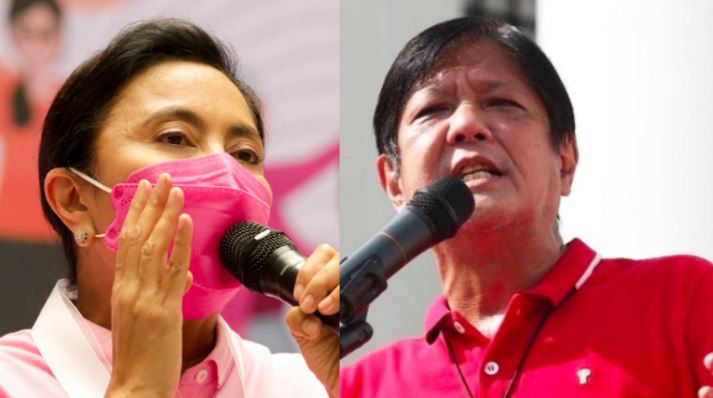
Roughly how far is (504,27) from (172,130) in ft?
1.39

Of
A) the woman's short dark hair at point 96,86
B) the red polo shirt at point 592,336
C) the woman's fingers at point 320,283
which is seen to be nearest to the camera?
the red polo shirt at point 592,336

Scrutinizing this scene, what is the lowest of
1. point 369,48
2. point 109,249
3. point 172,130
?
point 109,249

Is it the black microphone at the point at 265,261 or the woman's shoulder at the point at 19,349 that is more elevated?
the black microphone at the point at 265,261

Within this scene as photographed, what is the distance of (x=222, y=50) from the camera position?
42.0 inches

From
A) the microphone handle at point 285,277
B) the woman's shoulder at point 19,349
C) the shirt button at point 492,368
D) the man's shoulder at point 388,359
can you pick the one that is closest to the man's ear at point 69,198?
the woman's shoulder at point 19,349

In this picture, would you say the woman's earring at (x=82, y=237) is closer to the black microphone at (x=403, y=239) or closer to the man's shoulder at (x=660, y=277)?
the black microphone at (x=403, y=239)

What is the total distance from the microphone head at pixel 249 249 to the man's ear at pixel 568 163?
0.27 m

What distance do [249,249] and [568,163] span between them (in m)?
0.33

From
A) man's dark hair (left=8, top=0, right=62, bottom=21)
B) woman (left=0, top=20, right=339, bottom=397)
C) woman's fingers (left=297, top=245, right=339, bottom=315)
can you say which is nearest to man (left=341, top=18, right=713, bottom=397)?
woman's fingers (left=297, top=245, right=339, bottom=315)

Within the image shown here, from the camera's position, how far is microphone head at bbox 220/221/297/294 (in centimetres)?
81

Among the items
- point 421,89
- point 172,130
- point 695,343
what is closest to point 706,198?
point 695,343

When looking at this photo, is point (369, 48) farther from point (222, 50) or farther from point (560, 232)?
point (222, 50)

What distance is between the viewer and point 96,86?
987 mm

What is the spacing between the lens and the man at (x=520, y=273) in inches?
23.1
